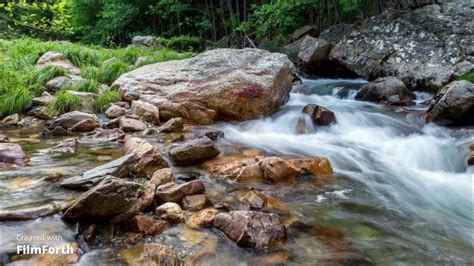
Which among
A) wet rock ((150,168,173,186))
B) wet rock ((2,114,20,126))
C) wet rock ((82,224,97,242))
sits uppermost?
wet rock ((2,114,20,126))

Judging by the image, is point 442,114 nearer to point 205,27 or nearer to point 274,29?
point 274,29

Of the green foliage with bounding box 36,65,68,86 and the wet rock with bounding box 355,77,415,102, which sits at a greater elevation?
the green foliage with bounding box 36,65,68,86

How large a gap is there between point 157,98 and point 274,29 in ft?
40.2

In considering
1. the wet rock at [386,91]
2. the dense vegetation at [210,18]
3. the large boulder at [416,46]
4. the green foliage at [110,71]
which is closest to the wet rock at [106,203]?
the green foliage at [110,71]

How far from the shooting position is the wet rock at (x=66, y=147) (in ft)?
17.6

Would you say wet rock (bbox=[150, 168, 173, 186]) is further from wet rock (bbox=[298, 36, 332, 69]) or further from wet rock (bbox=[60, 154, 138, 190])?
wet rock (bbox=[298, 36, 332, 69])

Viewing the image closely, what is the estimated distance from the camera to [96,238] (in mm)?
3043

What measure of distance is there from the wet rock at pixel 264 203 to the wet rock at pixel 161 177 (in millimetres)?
856

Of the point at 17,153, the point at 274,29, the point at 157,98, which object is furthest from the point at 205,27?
the point at 17,153

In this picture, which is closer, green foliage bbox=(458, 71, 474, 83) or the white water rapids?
the white water rapids

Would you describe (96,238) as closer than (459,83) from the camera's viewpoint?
Yes

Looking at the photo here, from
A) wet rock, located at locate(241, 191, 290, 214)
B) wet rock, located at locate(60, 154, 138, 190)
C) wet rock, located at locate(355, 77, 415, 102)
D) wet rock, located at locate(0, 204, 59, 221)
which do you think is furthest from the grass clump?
wet rock, located at locate(355, 77, 415, 102)

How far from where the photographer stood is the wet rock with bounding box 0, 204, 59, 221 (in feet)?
10.2

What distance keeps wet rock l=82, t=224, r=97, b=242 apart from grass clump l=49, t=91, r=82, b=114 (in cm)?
507
